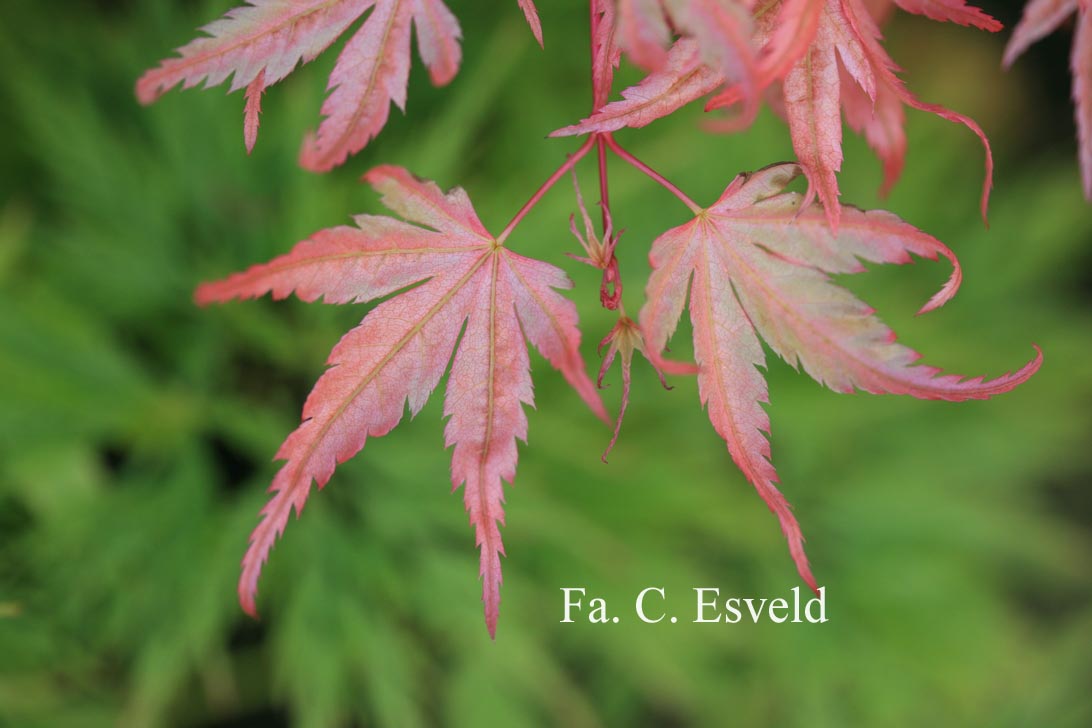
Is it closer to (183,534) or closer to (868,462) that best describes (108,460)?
(183,534)

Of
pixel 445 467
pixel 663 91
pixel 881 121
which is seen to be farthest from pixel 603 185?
pixel 445 467

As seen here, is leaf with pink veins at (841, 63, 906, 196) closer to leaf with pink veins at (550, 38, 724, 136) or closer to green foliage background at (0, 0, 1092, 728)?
leaf with pink veins at (550, 38, 724, 136)

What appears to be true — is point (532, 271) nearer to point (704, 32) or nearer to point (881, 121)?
point (704, 32)

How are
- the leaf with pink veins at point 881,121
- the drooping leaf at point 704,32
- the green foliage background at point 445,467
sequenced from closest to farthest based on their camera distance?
1. the drooping leaf at point 704,32
2. the leaf with pink veins at point 881,121
3. the green foliage background at point 445,467

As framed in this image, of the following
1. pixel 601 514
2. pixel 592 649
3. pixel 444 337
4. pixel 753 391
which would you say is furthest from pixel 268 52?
pixel 592 649

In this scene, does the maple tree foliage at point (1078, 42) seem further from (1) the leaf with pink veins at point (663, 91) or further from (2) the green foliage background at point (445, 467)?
(2) the green foliage background at point (445, 467)

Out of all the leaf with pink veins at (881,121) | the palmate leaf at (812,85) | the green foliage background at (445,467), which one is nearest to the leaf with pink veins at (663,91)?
the palmate leaf at (812,85)

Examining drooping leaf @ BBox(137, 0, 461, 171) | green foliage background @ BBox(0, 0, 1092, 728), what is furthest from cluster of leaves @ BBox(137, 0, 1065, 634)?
green foliage background @ BBox(0, 0, 1092, 728)

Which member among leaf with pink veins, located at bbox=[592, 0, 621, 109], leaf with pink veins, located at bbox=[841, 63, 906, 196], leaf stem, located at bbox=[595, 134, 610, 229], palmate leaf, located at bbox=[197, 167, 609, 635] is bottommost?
palmate leaf, located at bbox=[197, 167, 609, 635]
